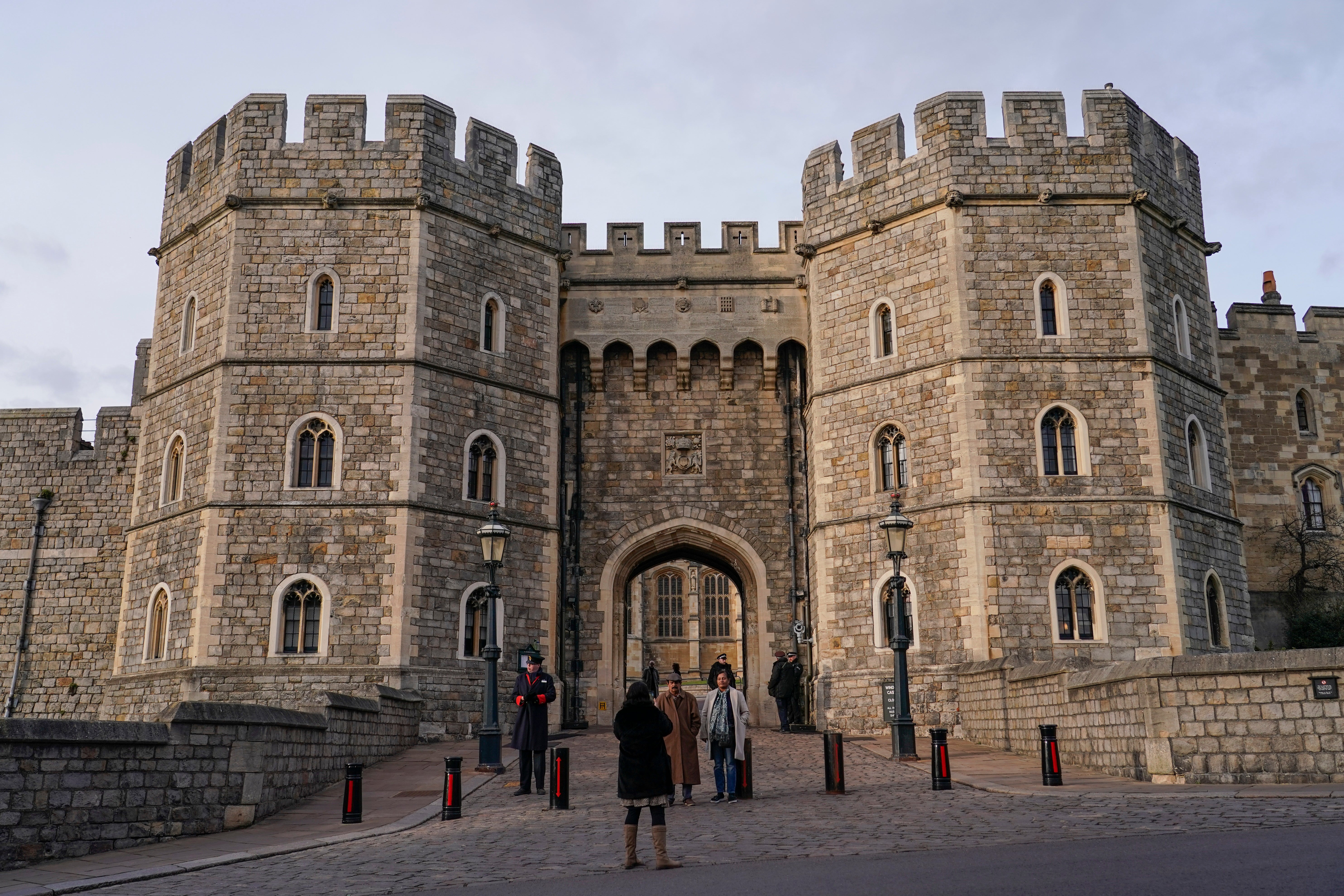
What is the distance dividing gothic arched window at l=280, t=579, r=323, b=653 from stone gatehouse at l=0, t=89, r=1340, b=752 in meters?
0.05

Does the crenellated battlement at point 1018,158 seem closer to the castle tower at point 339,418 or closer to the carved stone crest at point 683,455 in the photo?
the carved stone crest at point 683,455

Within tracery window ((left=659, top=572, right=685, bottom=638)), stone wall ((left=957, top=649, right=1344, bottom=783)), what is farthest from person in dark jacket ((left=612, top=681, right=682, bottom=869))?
tracery window ((left=659, top=572, right=685, bottom=638))

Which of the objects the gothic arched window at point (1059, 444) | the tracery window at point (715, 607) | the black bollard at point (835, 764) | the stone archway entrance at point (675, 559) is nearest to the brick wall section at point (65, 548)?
the stone archway entrance at point (675, 559)

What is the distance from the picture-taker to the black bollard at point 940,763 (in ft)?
42.2

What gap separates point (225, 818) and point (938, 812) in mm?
6698

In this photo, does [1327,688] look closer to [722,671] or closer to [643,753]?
[722,671]

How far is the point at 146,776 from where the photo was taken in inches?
428

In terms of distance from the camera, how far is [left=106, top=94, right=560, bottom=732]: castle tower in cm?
1981

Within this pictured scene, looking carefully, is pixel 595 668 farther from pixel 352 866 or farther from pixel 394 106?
pixel 352 866

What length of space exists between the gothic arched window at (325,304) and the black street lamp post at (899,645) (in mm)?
10545

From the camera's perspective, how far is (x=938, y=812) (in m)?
11.0

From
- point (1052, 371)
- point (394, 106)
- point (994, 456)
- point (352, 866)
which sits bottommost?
point (352, 866)

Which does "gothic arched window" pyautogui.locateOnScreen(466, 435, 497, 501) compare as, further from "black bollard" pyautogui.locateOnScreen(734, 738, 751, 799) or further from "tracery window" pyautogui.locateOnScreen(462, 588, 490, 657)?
"black bollard" pyautogui.locateOnScreen(734, 738, 751, 799)

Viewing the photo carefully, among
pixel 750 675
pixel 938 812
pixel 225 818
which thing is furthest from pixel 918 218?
pixel 225 818
